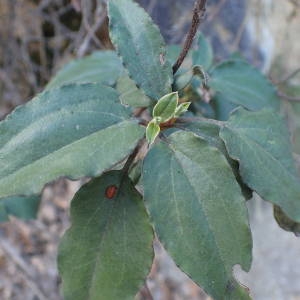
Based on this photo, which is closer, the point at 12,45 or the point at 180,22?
the point at 180,22

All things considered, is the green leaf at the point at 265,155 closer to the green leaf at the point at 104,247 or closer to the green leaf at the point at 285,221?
the green leaf at the point at 285,221

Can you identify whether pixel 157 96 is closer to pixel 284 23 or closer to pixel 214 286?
pixel 214 286

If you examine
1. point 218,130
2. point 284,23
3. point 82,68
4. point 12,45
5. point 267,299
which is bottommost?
point 267,299

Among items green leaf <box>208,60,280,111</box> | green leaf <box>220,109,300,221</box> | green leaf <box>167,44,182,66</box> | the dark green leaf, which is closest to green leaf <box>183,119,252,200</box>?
green leaf <box>220,109,300,221</box>

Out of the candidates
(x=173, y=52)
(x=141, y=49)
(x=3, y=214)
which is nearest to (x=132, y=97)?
(x=141, y=49)

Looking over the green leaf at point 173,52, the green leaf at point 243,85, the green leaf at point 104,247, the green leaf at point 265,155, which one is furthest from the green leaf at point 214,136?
the green leaf at point 173,52

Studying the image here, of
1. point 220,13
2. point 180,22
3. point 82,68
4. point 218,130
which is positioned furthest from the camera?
point 220,13

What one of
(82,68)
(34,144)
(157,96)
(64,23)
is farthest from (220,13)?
(34,144)
